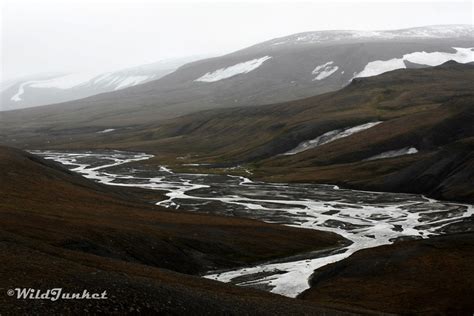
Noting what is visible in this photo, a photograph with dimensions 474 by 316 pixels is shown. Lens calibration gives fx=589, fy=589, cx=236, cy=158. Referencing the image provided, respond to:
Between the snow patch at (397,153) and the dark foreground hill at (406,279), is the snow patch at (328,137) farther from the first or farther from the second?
the dark foreground hill at (406,279)

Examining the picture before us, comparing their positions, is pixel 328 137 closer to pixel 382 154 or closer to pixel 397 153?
pixel 382 154

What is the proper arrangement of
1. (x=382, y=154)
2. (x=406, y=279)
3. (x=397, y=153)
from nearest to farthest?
(x=406, y=279) → (x=397, y=153) → (x=382, y=154)

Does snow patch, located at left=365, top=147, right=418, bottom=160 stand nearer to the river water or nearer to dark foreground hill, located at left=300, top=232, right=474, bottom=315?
the river water

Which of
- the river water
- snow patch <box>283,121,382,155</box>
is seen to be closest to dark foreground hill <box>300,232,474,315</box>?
the river water

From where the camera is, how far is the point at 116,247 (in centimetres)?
6881

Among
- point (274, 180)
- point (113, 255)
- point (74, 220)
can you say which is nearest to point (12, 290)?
point (113, 255)

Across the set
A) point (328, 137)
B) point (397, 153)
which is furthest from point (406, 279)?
point (328, 137)

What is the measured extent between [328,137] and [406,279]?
13084cm

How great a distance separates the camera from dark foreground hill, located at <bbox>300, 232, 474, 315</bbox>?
55750mm

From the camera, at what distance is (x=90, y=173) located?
173 meters

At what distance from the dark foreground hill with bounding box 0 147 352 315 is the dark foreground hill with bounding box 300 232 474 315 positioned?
13.2m

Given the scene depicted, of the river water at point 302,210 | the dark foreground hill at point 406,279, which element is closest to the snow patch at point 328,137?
the river water at point 302,210

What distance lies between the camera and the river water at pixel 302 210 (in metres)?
72.2

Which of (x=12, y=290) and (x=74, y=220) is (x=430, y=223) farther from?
(x=12, y=290)
